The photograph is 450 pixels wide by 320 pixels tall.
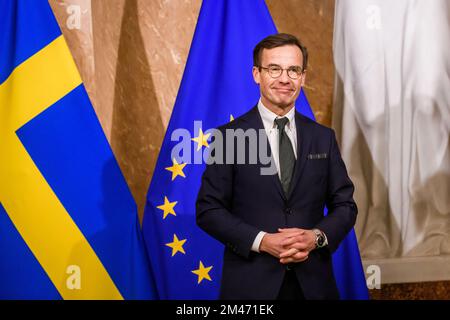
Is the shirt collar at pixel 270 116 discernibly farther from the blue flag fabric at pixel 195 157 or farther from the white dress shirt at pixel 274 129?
the blue flag fabric at pixel 195 157

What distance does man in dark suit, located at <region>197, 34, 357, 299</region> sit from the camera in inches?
61.7

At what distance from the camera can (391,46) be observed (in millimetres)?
2582

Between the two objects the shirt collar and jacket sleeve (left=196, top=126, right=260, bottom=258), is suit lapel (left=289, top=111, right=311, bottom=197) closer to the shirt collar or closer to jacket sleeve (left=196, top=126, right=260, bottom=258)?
the shirt collar

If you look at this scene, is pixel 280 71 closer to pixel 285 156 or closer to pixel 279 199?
pixel 285 156

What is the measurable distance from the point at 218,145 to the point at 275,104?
0.63 ft

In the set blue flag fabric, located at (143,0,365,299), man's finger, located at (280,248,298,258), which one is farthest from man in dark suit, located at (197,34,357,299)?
blue flag fabric, located at (143,0,365,299)

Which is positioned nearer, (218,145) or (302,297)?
(302,297)

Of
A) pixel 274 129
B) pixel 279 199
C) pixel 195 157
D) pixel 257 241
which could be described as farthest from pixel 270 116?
pixel 195 157

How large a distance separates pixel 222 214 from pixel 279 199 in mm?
155

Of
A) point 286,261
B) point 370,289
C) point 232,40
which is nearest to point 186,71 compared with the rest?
point 232,40

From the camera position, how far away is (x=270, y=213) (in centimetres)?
162

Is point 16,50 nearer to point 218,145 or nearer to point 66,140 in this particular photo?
point 66,140

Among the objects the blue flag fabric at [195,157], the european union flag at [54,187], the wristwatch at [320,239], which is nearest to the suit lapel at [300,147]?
the wristwatch at [320,239]

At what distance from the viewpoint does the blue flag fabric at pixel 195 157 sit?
7.43 ft
